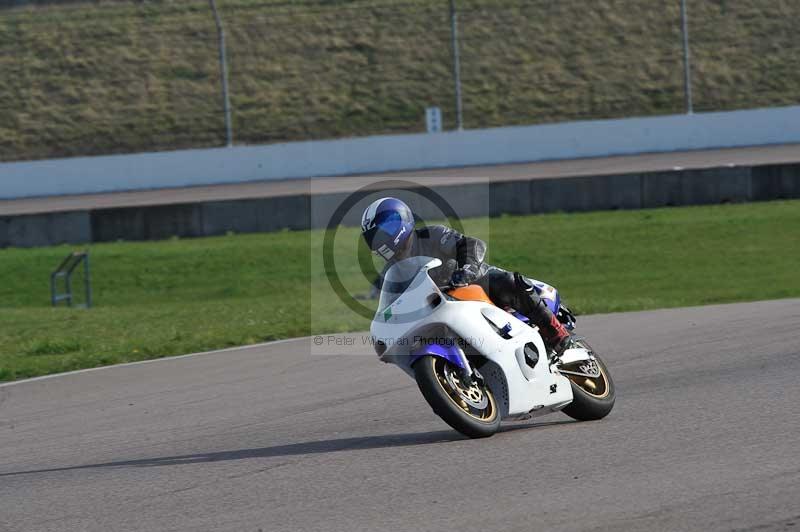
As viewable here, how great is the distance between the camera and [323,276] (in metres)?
21.2

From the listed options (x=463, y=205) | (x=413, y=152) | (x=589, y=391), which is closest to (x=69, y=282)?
(x=463, y=205)

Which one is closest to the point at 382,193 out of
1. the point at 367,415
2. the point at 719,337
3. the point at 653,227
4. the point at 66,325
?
the point at 653,227

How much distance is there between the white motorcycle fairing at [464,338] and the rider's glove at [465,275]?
113mm

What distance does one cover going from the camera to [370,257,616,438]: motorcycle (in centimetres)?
649

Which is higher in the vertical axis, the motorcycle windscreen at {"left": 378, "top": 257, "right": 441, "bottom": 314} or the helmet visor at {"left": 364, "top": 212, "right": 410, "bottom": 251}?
the helmet visor at {"left": 364, "top": 212, "right": 410, "bottom": 251}

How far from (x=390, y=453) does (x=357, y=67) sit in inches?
1181

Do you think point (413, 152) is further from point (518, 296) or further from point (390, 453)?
point (390, 453)

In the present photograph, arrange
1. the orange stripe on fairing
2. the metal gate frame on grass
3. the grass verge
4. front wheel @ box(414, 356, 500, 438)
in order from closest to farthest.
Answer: front wheel @ box(414, 356, 500, 438)
the orange stripe on fairing
the grass verge
the metal gate frame on grass

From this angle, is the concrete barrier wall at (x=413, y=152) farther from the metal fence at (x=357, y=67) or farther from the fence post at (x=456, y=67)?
the metal fence at (x=357, y=67)

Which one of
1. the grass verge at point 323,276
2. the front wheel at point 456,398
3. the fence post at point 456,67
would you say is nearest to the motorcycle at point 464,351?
the front wheel at point 456,398

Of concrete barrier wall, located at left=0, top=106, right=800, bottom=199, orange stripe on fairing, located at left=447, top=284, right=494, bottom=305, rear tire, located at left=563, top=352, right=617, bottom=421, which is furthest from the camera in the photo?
concrete barrier wall, located at left=0, top=106, right=800, bottom=199

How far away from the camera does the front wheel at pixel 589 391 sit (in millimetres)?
7219

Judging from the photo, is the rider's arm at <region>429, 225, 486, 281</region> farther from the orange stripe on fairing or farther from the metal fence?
the metal fence

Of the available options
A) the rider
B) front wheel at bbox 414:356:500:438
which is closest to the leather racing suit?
the rider
